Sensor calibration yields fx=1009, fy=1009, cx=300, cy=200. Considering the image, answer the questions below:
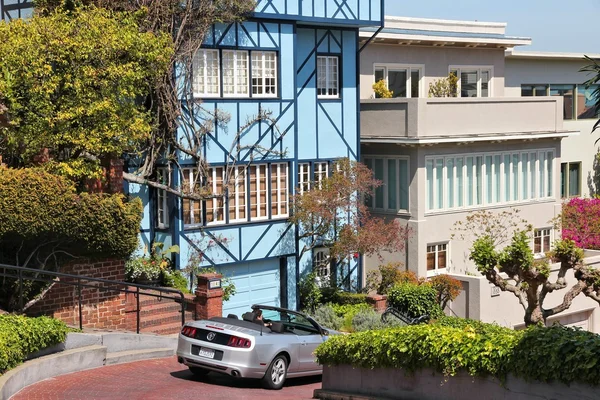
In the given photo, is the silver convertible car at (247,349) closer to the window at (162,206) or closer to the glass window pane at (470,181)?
the window at (162,206)

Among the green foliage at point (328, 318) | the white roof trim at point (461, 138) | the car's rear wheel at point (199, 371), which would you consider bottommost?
the green foliage at point (328, 318)

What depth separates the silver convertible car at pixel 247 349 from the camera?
57.7 feet

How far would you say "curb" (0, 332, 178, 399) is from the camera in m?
15.2

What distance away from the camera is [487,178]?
32.7 m

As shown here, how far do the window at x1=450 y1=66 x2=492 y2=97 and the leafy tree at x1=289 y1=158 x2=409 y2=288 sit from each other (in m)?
8.56

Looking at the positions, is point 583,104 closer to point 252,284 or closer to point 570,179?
point 570,179

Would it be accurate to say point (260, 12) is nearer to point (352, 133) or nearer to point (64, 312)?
point (352, 133)

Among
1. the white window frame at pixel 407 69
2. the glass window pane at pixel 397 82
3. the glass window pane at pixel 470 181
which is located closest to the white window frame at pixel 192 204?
the white window frame at pixel 407 69

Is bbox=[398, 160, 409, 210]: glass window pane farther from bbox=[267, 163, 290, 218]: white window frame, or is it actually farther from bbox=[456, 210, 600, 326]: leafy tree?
bbox=[456, 210, 600, 326]: leafy tree

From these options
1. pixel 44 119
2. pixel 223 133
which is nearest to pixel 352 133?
pixel 223 133

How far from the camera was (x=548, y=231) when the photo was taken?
35000 mm

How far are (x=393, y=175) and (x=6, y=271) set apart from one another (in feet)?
47.4

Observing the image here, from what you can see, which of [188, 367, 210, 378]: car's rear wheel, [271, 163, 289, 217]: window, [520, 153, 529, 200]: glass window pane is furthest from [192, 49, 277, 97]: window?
[520, 153, 529, 200]: glass window pane

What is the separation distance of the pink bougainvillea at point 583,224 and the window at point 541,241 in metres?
0.75
